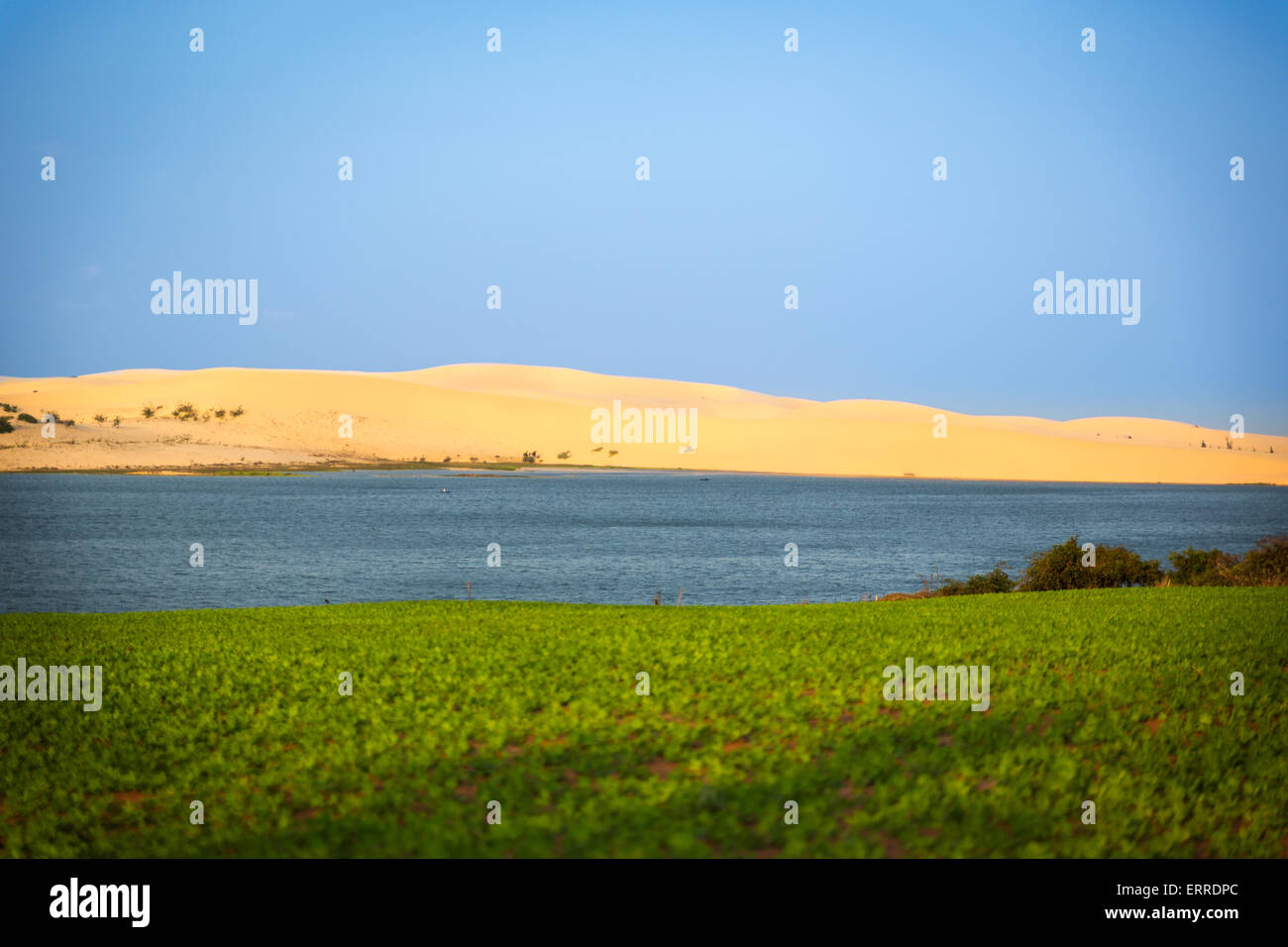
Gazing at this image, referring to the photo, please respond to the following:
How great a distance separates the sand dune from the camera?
481 feet

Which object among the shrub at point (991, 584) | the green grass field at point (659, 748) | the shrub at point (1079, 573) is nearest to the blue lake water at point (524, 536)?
the shrub at point (991, 584)

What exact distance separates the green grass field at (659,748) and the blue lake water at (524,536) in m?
23.5

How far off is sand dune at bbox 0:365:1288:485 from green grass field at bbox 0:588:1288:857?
137035 mm

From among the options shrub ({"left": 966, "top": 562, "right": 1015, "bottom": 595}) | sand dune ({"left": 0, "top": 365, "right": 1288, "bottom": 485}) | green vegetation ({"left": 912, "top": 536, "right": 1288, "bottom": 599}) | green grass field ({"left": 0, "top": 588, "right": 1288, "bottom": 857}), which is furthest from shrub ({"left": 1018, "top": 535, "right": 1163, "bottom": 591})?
sand dune ({"left": 0, "top": 365, "right": 1288, "bottom": 485})

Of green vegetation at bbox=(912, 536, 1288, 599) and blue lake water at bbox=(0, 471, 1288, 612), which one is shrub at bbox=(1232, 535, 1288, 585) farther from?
blue lake water at bbox=(0, 471, 1288, 612)

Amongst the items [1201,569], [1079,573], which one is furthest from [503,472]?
[1201,569]

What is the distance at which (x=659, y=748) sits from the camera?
10.7 meters

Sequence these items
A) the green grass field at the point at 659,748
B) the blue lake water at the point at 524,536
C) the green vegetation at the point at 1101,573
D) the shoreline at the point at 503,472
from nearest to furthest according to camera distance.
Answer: the green grass field at the point at 659,748 < the green vegetation at the point at 1101,573 < the blue lake water at the point at 524,536 < the shoreline at the point at 503,472

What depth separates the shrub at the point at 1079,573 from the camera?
33812mm

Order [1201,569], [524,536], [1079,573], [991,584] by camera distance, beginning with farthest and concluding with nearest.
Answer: [524,536] → [1201,569] → [1079,573] → [991,584]

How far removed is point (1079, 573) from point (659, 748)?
1104 inches

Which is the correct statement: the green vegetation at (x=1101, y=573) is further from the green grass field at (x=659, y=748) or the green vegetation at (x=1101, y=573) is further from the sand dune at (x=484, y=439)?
the sand dune at (x=484, y=439)

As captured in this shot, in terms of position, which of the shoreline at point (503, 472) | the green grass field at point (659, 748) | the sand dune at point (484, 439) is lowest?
the green grass field at point (659, 748)

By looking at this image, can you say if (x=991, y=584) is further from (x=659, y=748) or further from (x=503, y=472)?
(x=503, y=472)
